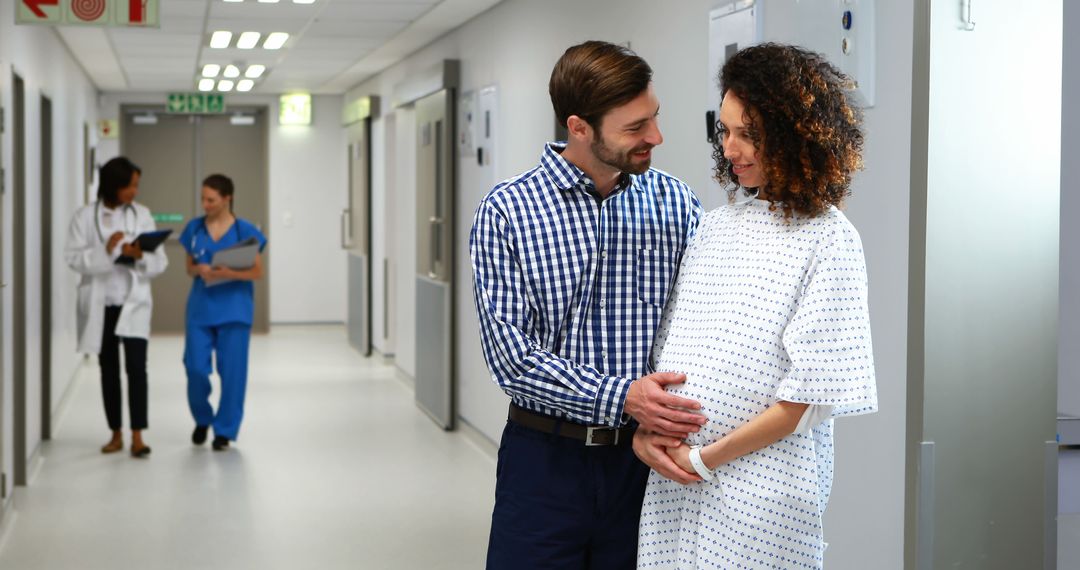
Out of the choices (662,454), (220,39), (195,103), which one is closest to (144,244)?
(220,39)

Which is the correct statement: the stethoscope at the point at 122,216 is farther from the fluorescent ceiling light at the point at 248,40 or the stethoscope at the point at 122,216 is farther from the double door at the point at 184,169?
the double door at the point at 184,169

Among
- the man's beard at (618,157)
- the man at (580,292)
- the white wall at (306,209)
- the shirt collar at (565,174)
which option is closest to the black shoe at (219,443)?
the man at (580,292)

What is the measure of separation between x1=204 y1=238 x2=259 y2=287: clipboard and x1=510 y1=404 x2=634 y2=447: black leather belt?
4835 mm

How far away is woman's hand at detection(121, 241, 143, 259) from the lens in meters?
6.52

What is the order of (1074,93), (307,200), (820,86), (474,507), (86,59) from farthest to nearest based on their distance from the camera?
(307,200)
(86,59)
(474,507)
(1074,93)
(820,86)

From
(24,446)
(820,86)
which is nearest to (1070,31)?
(820,86)

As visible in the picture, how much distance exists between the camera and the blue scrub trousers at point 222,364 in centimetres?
672

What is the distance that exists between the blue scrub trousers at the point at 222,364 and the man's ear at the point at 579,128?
16.5 ft

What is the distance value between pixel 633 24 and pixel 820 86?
10.3 feet

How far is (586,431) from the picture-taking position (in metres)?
2.01

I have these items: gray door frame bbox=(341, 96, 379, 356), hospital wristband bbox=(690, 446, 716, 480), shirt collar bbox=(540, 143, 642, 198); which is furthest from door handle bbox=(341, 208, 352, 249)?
hospital wristband bbox=(690, 446, 716, 480)

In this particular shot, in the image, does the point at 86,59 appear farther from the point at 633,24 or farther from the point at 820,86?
the point at 820,86

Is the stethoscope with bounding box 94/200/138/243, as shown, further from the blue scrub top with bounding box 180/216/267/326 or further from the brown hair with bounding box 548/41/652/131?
the brown hair with bounding box 548/41/652/131

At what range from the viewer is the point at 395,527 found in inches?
207
